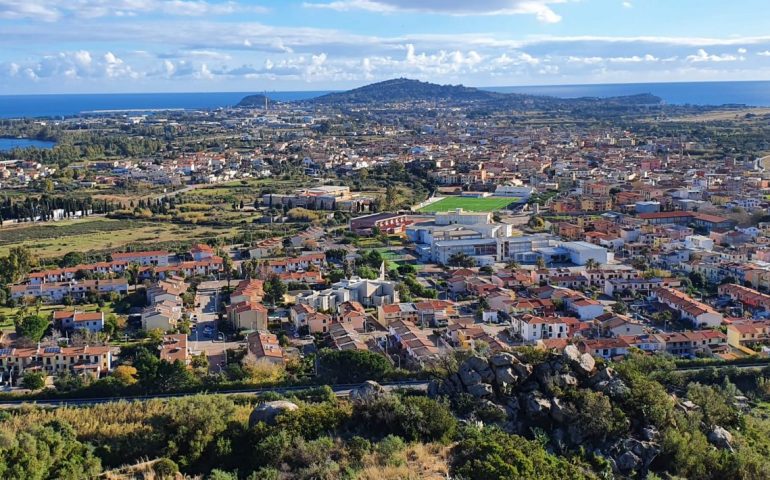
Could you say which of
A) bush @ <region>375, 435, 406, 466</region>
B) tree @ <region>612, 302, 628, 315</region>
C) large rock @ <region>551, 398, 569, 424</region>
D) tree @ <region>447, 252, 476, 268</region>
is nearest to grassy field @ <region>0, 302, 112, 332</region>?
tree @ <region>447, 252, 476, 268</region>

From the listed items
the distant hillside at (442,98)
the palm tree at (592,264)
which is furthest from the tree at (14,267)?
the distant hillside at (442,98)

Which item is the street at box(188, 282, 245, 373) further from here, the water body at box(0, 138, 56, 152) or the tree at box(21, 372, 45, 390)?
the water body at box(0, 138, 56, 152)

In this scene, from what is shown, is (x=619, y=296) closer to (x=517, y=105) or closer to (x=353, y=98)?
(x=517, y=105)

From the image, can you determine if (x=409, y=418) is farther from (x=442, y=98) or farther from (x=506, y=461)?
(x=442, y=98)

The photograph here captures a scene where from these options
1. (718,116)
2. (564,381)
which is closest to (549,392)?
(564,381)

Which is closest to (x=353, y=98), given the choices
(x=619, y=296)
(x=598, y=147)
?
(x=598, y=147)
